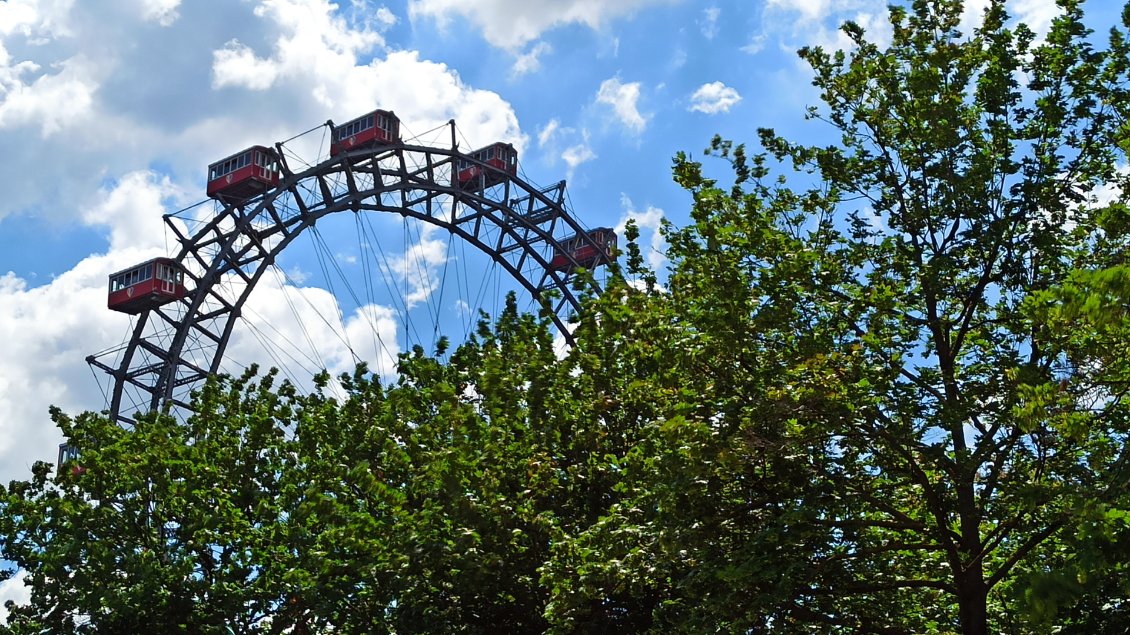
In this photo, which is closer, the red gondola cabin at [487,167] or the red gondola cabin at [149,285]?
the red gondola cabin at [149,285]

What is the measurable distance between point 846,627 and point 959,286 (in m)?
5.80

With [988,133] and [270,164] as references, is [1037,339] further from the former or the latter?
[270,164]

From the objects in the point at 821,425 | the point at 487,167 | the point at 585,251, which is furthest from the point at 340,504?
the point at 585,251

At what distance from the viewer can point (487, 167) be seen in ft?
199

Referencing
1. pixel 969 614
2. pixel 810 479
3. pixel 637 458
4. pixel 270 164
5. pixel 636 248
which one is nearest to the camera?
pixel 969 614

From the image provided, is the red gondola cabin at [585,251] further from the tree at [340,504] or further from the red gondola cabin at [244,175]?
the tree at [340,504]

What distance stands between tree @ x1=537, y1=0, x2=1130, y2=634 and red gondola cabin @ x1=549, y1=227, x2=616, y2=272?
149 feet

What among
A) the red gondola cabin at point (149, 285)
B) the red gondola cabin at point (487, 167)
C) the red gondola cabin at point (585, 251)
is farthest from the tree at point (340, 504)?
the red gondola cabin at point (585, 251)

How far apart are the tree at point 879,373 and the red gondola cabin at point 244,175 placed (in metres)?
37.3

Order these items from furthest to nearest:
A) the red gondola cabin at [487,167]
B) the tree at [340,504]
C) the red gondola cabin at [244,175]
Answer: the red gondola cabin at [487,167] → the red gondola cabin at [244,175] → the tree at [340,504]

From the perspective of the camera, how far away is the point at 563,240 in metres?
67.9

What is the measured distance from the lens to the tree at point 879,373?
1811cm

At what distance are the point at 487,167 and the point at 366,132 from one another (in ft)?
20.2

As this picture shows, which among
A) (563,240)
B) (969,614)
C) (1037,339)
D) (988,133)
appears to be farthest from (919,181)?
(563,240)
